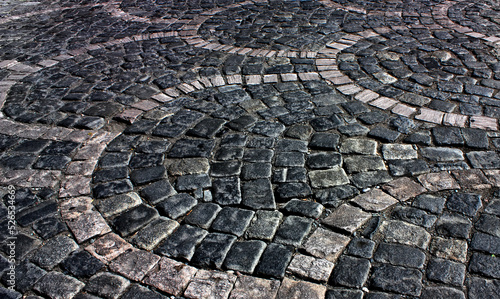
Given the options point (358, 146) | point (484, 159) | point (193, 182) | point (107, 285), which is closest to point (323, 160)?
point (358, 146)

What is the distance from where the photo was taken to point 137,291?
8.20ft

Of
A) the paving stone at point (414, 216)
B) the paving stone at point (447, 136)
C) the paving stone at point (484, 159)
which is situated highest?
the paving stone at point (414, 216)

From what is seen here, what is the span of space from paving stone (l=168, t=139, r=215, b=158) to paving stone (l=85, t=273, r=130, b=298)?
1.38 metres

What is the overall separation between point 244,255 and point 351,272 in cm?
67

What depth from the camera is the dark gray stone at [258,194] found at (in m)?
3.13

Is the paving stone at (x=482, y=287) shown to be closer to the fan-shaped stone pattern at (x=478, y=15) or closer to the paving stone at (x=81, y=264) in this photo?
the paving stone at (x=81, y=264)

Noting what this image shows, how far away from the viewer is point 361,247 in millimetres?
2705

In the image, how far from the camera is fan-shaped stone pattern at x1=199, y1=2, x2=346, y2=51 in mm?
6176

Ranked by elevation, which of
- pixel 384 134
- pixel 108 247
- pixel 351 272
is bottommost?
pixel 384 134

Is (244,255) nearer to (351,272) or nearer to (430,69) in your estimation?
(351,272)

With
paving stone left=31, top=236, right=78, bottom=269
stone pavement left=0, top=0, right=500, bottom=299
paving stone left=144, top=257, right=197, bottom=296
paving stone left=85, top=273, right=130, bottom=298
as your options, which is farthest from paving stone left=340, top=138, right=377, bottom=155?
paving stone left=31, top=236, right=78, bottom=269

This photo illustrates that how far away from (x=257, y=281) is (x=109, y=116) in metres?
2.71

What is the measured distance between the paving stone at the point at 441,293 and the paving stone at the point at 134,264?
163 centimetres

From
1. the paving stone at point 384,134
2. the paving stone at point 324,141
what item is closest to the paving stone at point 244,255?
the paving stone at point 324,141
